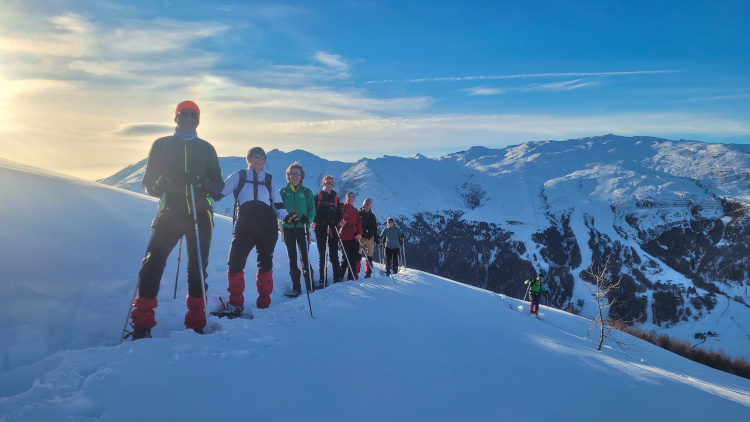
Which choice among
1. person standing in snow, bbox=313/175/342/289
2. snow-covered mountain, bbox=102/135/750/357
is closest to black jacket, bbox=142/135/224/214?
person standing in snow, bbox=313/175/342/289

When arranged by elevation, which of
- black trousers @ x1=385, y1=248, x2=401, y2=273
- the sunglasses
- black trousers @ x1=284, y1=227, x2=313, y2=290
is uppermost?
the sunglasses

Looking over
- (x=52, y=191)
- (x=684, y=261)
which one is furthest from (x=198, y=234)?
(x=684, y=261)

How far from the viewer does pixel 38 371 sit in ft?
9.31

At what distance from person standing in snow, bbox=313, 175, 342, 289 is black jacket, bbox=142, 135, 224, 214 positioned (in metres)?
3.96

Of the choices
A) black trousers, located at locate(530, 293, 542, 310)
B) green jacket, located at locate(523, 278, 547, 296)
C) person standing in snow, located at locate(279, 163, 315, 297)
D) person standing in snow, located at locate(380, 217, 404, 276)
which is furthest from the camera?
A: green jacket, located at locate(523, 278, 547, 296)

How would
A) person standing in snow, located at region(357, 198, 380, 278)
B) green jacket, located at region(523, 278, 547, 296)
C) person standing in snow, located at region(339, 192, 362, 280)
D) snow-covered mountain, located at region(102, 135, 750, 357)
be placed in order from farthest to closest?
1. snow-covered mountain, located at region(102, 135, 750, 357)
2. green jacket, located at region(523, 278, 547, 296)
3. person standing in snow, located at region(357, 198, 380, 278)
4. person standing in snow, located at region(339, 192, 362, 280)

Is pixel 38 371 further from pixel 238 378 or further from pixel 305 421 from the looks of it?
pixel 305 421

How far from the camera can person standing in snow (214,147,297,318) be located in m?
5.48

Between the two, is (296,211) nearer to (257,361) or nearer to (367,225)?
(257,361)

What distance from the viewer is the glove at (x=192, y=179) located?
4387mm

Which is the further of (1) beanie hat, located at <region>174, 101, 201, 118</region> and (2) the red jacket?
(2) the red jacket

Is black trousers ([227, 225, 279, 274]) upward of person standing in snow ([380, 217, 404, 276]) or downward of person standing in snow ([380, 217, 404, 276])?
upward

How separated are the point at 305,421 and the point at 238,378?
757 mm

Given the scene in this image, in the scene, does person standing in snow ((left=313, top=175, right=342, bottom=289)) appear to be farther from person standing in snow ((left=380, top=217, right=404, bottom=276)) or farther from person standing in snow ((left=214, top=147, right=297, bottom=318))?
person standing in snow ((left=380, top=217, right=404, bottom=276))
